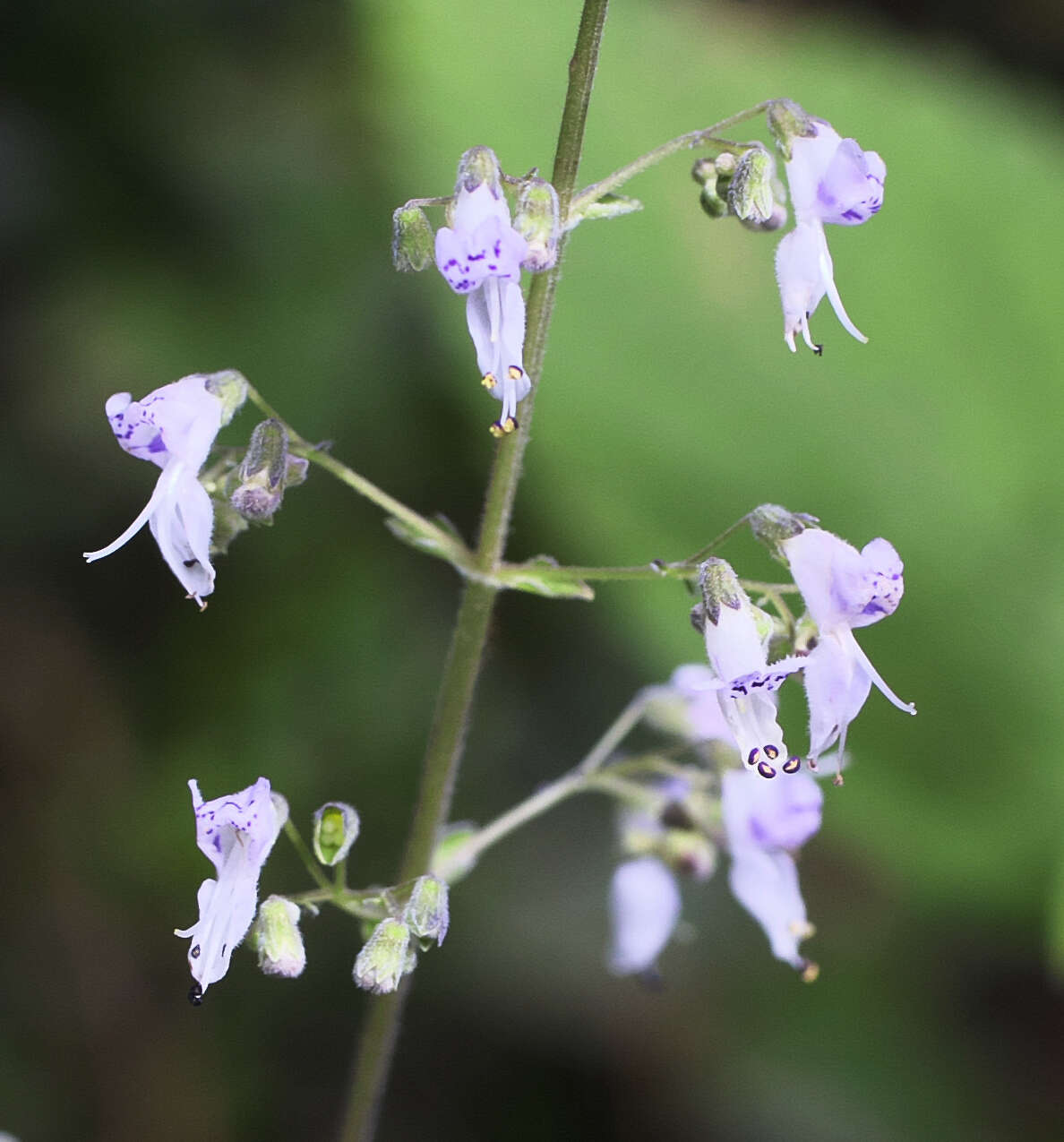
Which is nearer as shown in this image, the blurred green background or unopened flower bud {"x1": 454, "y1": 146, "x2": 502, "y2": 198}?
unopened flower bud {"x1": 454, "y1": 146, "x2": 502, "y2": 198}

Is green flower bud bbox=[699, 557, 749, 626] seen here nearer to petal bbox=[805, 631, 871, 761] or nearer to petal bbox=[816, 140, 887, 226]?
petal bbox=[805, 631, 871, 761]

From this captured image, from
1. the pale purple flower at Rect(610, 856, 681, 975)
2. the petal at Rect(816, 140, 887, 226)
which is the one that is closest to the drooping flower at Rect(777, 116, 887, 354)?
the petal at Rect(816, 140, 887, 226)

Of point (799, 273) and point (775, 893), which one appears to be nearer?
point (799, 273)

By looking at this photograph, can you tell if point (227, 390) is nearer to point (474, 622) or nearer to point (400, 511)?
point (400, 511)

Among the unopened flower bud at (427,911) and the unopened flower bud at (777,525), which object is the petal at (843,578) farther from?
the unopened flower bud at (427,911)

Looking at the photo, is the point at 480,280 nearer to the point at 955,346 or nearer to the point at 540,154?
the point at 540,154

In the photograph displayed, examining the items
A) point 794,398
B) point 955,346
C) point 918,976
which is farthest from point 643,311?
point 918,976

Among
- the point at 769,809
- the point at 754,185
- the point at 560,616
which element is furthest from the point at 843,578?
the point at 560,616
